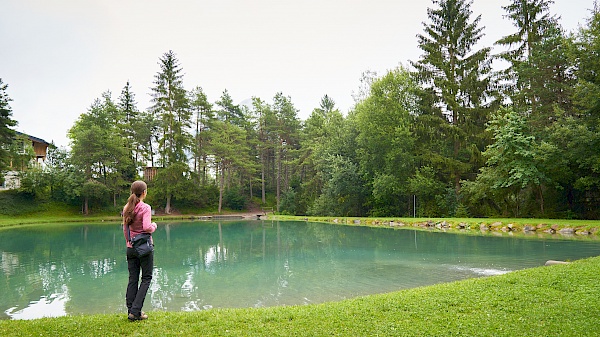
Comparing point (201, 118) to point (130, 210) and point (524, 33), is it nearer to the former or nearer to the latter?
point (524, 33)

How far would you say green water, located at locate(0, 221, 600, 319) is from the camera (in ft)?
22.2

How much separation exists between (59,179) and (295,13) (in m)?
29.4

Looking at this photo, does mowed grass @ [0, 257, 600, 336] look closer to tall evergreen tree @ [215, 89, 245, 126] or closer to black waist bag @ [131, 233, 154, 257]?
black waist bag @ [131, 233, 154, 257]

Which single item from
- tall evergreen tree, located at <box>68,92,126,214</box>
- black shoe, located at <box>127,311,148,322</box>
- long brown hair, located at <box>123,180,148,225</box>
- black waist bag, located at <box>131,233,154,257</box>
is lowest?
black shoe, located at <box>127,311,148,322</box>

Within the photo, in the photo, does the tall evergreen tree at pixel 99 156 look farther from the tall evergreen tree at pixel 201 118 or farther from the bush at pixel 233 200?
the bush at pixel 233 200

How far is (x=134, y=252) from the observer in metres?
4.26

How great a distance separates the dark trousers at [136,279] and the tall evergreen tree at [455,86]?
23132 millimetres

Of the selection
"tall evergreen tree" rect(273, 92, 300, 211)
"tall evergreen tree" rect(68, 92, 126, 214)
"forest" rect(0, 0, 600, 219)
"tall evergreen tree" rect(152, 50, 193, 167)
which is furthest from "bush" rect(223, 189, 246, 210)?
"tall evergreen tree" rect(68, 92, 126, 214)

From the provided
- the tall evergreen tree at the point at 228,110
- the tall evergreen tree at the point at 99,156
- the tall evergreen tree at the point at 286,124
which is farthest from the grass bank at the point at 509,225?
the tall evergreen tree at the point at 228,110

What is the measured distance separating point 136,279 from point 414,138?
24.4m

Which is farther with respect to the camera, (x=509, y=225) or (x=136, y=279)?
(x=509, y=225)

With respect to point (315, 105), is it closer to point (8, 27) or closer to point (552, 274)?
point (8, 27)

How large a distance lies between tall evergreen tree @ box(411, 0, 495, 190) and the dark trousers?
23.1 metres

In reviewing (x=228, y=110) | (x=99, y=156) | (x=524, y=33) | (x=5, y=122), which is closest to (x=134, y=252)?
(x=524, y=33)
